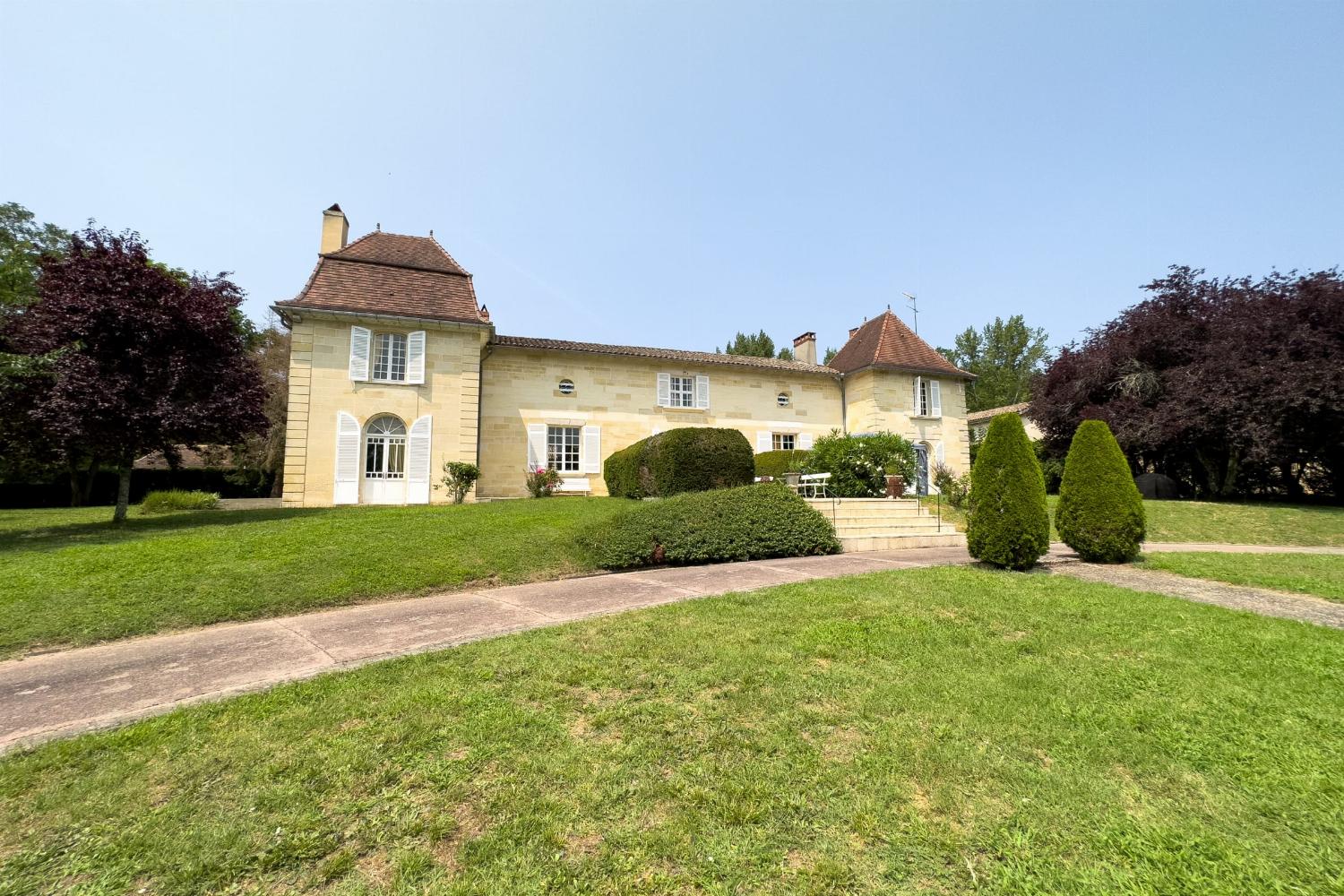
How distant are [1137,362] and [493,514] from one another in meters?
22.3

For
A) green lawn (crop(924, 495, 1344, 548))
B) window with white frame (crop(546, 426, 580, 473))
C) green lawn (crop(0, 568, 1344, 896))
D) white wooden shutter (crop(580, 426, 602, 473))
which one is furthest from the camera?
white wooden shutter (crop(580, 426, 602, 473))

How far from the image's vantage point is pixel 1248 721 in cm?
292

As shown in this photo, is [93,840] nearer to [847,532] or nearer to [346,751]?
[346,751]

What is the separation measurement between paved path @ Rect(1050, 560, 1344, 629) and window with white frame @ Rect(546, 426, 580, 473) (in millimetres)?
13646

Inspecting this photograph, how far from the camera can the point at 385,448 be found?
1574 cm

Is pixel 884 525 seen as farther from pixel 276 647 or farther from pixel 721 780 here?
pixel 276 647

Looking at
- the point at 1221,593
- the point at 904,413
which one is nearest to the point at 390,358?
the point at 1221,593

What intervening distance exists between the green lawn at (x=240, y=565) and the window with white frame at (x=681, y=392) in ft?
31.6

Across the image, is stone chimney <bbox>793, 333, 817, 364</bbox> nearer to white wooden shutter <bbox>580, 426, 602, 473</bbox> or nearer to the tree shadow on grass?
white wooden shutter <bbox>580, 426, 602, 473</bbox>

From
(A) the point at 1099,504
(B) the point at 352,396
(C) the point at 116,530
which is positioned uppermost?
(B) the point at 352,396

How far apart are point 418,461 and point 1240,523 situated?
2191 centimetres

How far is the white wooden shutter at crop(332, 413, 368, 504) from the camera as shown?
1509cm

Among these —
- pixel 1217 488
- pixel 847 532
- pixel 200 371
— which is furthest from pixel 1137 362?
pixel 200 371

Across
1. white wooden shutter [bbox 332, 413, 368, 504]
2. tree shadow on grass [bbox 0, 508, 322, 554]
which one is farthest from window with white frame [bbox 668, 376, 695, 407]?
tree shadow on grass [bbox 0, 508, 322, 554]
